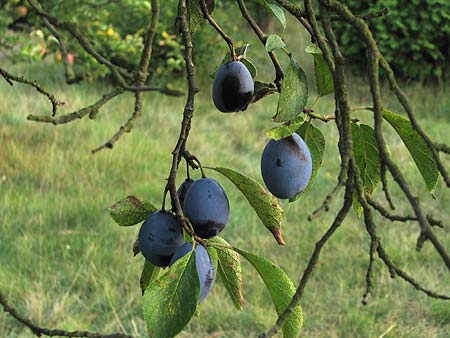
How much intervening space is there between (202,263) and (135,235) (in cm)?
249

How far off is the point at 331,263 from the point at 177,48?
8.39ft

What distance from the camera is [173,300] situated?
51 centimetres

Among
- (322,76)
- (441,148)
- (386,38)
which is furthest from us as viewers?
(386,38)

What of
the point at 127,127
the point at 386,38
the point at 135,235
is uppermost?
the point at 386,38

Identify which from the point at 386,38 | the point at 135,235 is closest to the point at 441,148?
the point at 135,235

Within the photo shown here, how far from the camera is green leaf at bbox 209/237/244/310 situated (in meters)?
0.59

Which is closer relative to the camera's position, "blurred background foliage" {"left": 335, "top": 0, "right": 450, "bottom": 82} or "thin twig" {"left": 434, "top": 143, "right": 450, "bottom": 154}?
"thin twig" {"left": 434, "top": 143, "right": 450, "bottom": 154}

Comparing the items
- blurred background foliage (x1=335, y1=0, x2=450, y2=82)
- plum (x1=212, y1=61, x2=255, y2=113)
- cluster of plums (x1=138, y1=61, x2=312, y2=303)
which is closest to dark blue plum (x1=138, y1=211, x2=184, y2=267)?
cluster of plums (x1=138, y1=61, x2=312, y2=303)

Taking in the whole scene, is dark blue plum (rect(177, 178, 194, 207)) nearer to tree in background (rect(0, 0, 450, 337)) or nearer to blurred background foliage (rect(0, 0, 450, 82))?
tree in background (rect(0, 0, 450, 337))

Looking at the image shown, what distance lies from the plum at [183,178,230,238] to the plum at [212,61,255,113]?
0.22 ft

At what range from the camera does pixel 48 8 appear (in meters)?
3.85

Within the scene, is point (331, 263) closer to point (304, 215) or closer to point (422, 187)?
point (304, 215)

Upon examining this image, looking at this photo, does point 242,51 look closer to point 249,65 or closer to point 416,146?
point 249,65

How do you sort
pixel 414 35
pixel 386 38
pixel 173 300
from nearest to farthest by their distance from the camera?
pixel 173 300 → pixel 386 38 → pixel 414 35
